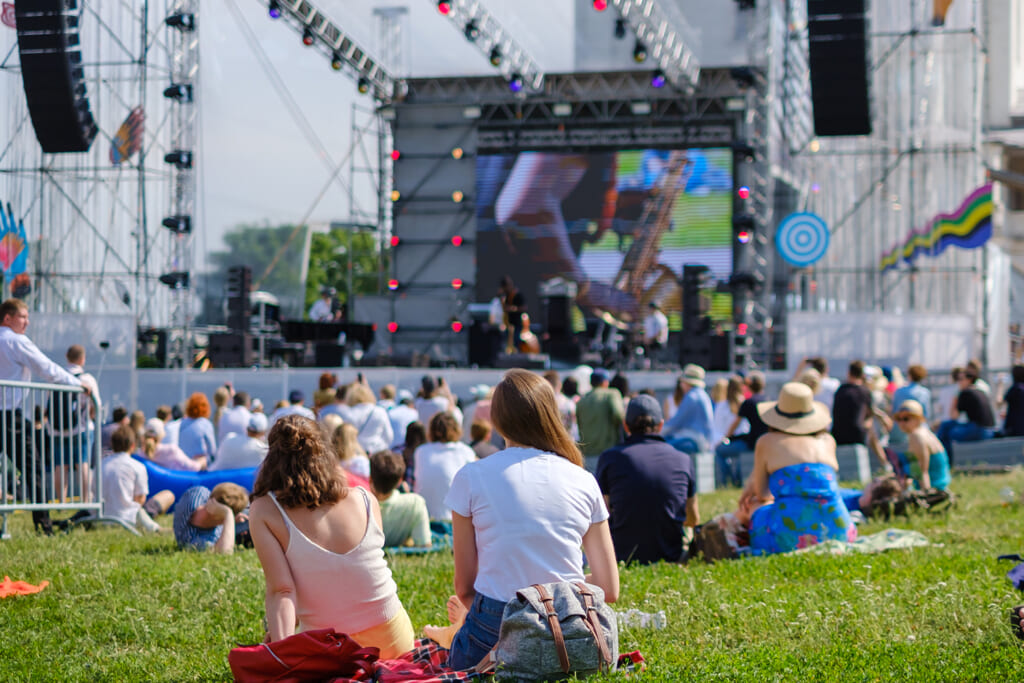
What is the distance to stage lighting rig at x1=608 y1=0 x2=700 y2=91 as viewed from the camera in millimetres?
17562

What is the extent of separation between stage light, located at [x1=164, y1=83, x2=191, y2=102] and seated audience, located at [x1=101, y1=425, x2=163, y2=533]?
1001 cm

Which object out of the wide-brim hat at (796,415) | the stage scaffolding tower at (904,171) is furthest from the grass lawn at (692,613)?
the stage scaffolding tower at (904,171)

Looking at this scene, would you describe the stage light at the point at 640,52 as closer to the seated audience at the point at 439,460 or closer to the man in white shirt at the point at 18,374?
the seated audience at the point at 439,460

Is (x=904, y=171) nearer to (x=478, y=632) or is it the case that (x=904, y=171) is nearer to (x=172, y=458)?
(x=172, y=458)

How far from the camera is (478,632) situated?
3.33 metres

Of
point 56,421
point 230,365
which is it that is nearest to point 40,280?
point 230,365

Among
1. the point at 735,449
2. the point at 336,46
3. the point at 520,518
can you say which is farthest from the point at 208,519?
the point at 336,46

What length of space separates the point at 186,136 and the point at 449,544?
40.5 ft

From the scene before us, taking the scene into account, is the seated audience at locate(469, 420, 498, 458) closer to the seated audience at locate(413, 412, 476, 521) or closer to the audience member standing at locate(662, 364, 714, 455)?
the seated audience at locate(413, 412, 476, 521)

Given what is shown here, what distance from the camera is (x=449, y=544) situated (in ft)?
23.2

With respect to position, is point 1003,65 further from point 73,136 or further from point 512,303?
point 73,136

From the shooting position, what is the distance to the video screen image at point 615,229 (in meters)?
21.2

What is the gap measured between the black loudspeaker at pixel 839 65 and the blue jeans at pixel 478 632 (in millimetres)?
10683

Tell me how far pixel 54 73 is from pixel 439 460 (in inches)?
201
